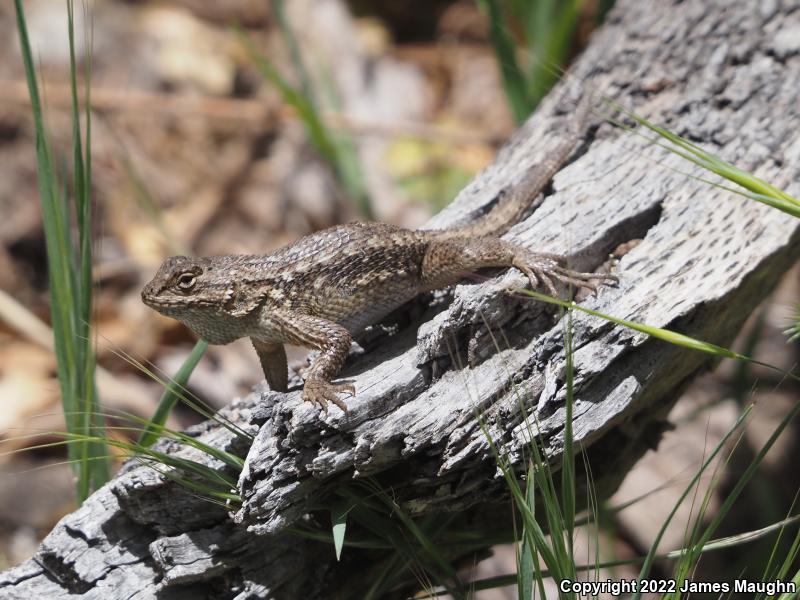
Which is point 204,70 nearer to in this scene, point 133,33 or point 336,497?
point 133,33

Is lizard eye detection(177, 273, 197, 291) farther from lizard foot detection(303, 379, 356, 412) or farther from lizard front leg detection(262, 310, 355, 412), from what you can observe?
lizard foot detection(303, 379, 356, 412)

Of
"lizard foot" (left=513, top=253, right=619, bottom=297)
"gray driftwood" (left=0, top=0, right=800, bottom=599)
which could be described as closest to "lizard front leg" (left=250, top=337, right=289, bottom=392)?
"gray driftwood" (left=0, top=0, right=800, bottom=599)

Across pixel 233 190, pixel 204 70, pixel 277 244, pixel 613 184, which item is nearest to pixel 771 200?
pixel 613 184

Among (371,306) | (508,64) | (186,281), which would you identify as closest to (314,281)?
(371,306)

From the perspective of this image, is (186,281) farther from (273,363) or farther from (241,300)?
(273,363)

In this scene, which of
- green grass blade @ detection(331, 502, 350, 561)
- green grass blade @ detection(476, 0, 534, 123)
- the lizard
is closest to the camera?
green grass blade @ detection(331, 502, 350, 561)

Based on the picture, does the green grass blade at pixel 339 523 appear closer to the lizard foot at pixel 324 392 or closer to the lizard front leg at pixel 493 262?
the lizard foot at pixel 324 392
